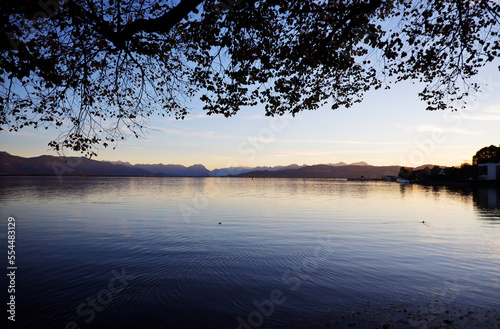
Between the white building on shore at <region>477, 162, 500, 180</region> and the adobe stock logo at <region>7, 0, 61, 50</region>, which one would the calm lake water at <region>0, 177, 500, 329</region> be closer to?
the adobe stock logo at <region>7, 0, 61, 50</region>

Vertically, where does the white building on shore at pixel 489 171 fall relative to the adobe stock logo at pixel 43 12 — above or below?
below

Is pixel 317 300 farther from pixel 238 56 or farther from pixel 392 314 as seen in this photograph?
pixel 238 56

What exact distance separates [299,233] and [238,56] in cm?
1469

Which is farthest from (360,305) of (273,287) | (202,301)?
(202,301)

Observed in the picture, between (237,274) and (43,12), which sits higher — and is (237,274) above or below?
below

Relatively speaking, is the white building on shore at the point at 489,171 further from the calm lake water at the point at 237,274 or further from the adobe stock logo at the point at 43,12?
the adobe stock logo at the point at 43,12

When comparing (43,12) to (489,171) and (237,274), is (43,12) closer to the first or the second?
(237,274)
